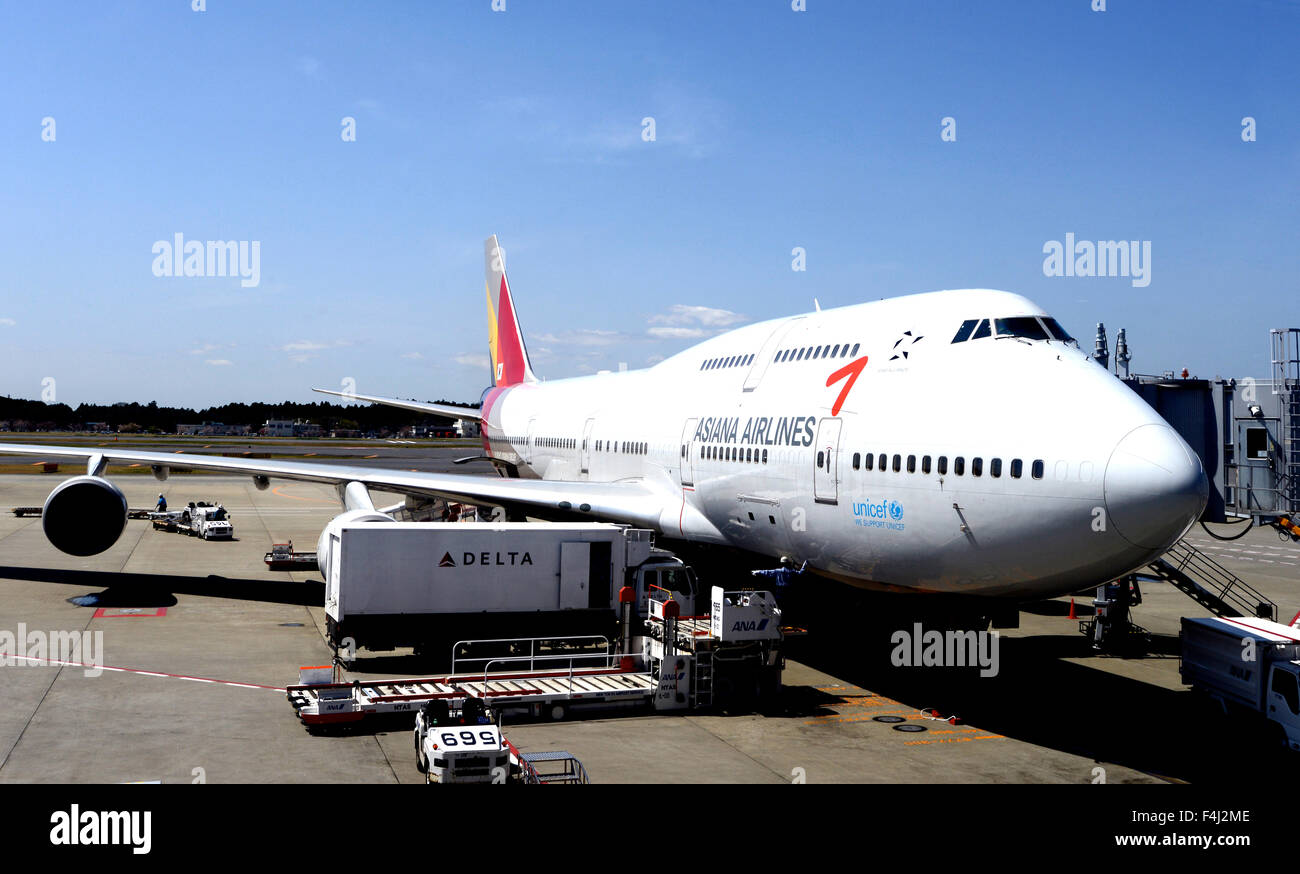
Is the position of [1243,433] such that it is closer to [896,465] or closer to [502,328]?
[896,465]

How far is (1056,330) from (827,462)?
12.8 feet

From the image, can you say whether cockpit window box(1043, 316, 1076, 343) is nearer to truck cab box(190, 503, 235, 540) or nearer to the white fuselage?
the white fuselage

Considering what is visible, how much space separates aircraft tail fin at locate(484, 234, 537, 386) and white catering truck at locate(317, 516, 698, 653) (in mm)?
23396

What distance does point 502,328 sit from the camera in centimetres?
4406

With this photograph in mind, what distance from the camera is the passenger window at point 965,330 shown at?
1512cm

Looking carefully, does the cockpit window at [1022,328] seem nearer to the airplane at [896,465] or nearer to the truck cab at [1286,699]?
the airplane at [896,465]

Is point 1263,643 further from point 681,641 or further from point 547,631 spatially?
point 547,631

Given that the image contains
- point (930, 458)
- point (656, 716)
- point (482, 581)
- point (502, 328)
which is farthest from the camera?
point (502, 328)

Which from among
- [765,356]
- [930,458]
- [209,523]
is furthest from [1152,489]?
[209,523]

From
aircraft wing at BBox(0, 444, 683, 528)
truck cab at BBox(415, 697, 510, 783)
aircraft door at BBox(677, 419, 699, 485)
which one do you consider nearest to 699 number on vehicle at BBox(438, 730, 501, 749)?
truck cab at BBox(415, 697, 510, 783)

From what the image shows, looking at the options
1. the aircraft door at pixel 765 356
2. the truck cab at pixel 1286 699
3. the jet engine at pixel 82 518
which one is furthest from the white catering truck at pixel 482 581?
the truck cab at pixel 1286 699
